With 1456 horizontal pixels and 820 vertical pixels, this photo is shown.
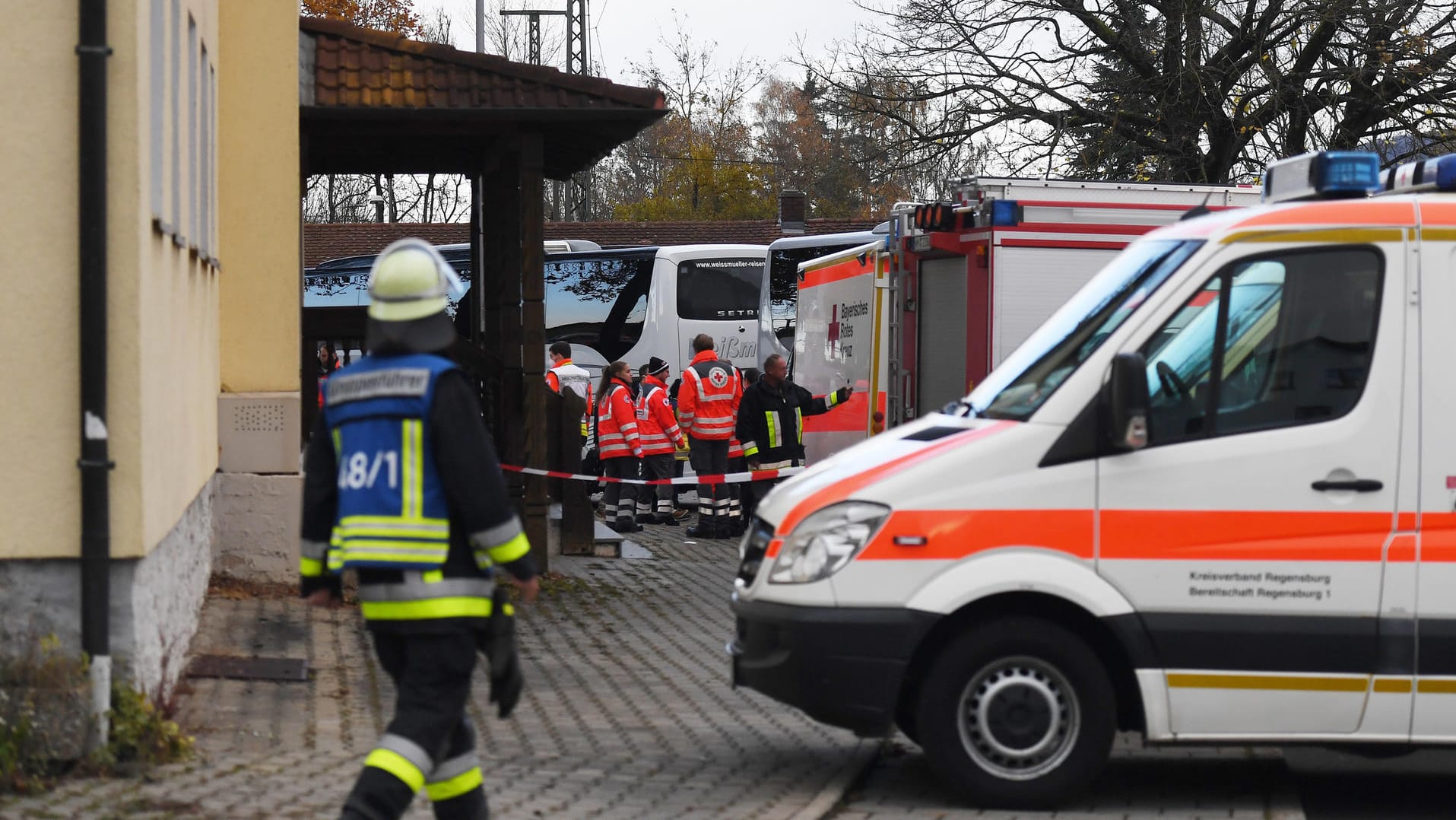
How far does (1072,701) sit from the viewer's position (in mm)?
6301

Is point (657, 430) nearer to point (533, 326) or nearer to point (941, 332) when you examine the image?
point (533, 326)

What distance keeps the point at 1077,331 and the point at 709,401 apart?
1132 centimetres

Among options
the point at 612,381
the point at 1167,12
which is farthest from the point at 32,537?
the point at 1167,12

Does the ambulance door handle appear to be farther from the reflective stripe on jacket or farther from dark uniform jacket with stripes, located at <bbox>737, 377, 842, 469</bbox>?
the reflective stripe on jacket

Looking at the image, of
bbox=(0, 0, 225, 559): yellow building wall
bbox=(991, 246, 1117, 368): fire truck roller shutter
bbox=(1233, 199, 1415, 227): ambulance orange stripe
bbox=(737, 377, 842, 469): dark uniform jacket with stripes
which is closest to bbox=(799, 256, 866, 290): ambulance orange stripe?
bbox=(737, 377, 842, 469): dark uniform jacket with stripes

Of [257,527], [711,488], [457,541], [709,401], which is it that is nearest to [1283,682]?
[457,541]

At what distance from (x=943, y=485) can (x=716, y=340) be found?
1999cm

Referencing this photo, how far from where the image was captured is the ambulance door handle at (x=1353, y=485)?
627cm

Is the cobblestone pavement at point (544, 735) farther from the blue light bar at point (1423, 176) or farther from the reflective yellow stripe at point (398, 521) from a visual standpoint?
the blue light bar at point (1423, 176)

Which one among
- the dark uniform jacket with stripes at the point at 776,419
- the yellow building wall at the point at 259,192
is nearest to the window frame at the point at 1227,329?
the yellow building wall at the point at 259,192

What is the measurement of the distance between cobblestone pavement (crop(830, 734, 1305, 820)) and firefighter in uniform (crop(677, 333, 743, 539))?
10.4 meters

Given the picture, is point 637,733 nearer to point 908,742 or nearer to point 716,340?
point 908,742

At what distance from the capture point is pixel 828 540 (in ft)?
20.9

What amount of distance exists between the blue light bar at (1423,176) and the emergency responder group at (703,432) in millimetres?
8895
